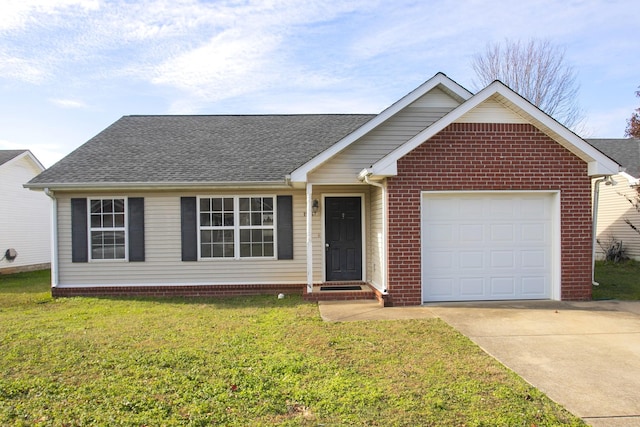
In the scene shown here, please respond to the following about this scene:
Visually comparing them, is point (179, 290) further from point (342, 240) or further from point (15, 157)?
point (15, 157)

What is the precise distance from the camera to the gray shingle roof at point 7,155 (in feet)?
61.1

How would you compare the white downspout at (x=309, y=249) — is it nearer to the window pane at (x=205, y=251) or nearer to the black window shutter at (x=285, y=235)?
the black window shutter at (x=285, y=235)

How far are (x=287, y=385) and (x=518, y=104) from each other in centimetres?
686

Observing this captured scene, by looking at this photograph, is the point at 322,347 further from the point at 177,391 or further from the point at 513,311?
the point at 513,311

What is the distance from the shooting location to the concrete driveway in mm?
4484

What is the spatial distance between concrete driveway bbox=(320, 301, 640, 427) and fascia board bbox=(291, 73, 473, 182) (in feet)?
9.26

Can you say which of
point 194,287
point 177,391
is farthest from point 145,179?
point 177,391

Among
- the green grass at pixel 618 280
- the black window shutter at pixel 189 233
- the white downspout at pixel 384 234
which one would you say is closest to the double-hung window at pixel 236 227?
the black window shutter at pixel 189 233

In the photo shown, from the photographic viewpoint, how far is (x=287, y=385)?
491cm

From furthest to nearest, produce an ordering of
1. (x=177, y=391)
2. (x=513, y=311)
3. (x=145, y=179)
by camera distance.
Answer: (x=145, y=179) → (x=513, y=311) → (x=177, y=391)

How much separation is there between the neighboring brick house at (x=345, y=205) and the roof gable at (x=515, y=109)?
1.0 inches

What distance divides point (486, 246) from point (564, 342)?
3.19 m

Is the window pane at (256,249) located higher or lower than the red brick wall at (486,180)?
lower

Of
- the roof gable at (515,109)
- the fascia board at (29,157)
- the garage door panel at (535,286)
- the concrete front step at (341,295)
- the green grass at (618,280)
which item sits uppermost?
the fascia board at (29,157)
